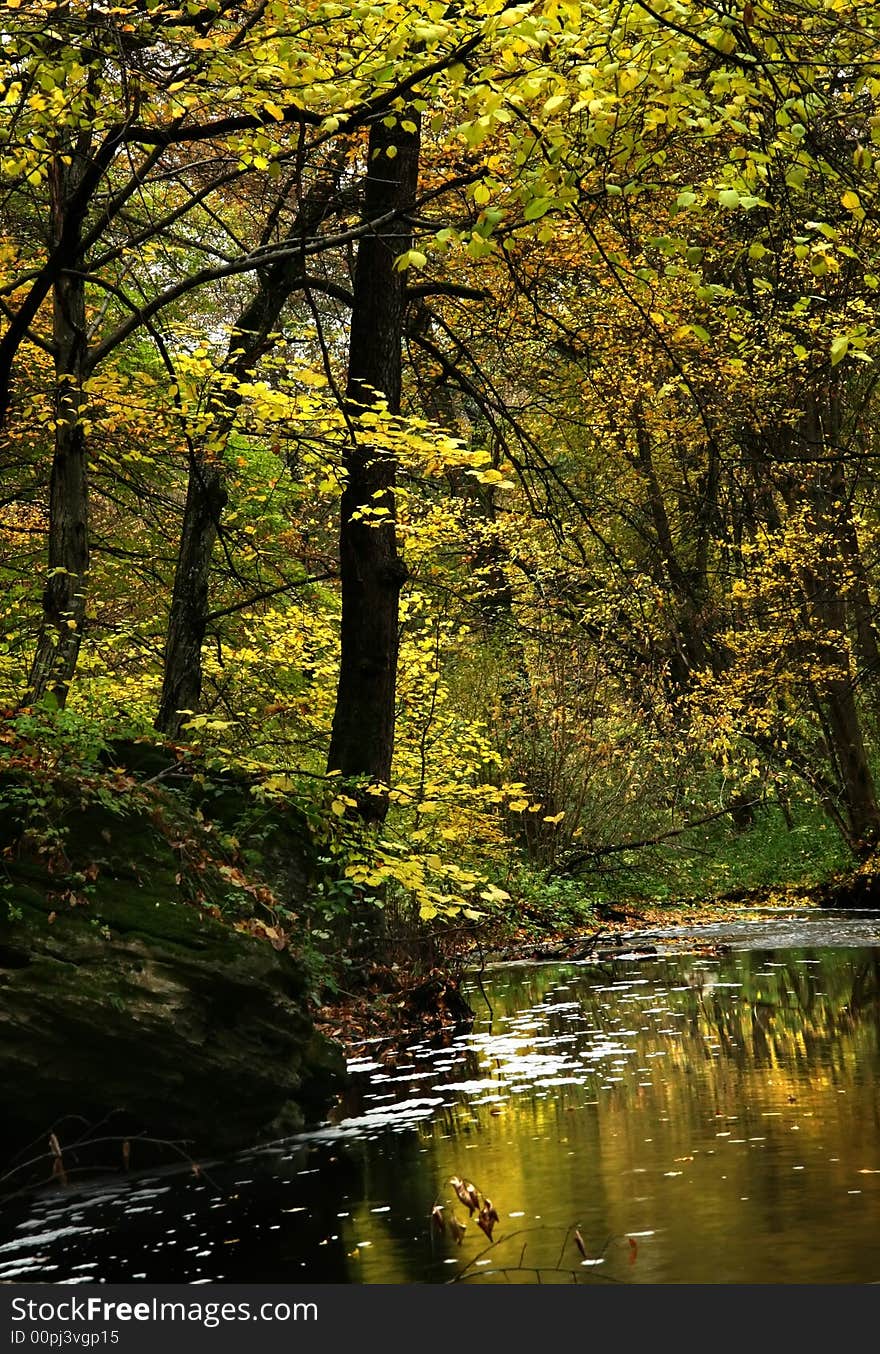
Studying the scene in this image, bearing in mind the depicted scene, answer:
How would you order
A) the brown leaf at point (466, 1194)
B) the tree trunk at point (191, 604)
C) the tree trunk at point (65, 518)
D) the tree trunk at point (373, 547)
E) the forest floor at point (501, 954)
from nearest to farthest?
the brown leaf at point (466, 1194)
the tree trunk at point (65, 518)
the forest floor at point (501, 954)
the tree trunk at point (373, 547)
the tree trunk at point (191, 604)

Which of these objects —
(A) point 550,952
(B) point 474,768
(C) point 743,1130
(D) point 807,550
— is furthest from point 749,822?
(C) point 743,1130

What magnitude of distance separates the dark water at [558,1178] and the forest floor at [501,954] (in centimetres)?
67

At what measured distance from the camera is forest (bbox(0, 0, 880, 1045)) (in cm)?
749

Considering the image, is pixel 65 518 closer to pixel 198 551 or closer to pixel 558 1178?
pixel 198 551

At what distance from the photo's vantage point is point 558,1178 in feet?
20.9

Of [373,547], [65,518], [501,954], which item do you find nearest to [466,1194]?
[373,547]

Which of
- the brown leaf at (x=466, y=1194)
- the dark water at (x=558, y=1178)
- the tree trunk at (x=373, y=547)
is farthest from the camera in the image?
the tree trunk at (x=373, y=547)

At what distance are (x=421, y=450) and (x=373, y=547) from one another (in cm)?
274

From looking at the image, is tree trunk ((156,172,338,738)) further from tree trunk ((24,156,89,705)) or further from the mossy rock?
the mossy rock

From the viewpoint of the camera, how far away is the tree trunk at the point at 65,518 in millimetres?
10242

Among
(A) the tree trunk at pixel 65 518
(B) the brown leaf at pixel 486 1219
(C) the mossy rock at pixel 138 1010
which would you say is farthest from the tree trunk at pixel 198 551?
(B) the brown leaf at pixel 486 1219

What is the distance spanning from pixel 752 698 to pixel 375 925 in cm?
1099

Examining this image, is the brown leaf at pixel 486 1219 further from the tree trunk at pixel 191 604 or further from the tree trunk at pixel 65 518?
the tree trunk at pixel 191 604

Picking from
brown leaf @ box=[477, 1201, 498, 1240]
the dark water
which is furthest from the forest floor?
brown leaf @ box=[477, 1201, 498, 1240]
